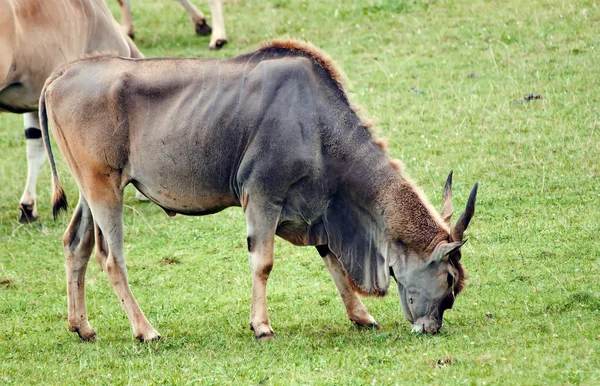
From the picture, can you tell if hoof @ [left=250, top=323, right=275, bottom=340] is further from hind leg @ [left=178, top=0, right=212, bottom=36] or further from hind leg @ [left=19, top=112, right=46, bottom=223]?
hind leg @ [left=178, top=0, right=212, bottom=36]

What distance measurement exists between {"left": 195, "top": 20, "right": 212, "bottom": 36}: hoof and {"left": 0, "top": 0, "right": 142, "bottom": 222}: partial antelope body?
4.76 m

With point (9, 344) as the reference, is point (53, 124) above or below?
above

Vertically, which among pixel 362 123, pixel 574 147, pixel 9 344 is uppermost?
pixel 362 123

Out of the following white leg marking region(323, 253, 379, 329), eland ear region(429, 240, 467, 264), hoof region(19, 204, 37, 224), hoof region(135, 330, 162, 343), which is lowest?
hoof region(19, 204, 37, 224)

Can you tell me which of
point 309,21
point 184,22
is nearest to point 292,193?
point 309,21

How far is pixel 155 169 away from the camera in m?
6.63

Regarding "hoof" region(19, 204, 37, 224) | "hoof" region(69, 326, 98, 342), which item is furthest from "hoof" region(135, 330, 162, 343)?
"hoof" region(19, 204, 37, 224)

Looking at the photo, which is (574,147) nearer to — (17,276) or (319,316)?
(319,316)

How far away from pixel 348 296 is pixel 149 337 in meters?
1.40

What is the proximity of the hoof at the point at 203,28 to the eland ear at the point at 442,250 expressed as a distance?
9590mm

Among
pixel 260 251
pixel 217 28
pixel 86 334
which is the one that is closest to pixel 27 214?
pixel 86 334

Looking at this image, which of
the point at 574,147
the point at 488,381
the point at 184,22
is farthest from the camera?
the point at 184,22

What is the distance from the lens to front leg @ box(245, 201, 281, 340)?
6.41m

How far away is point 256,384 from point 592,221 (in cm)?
399
